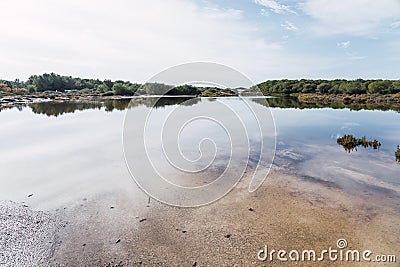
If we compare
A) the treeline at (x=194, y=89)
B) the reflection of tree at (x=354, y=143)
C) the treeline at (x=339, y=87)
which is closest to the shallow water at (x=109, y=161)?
the reflection of tree at (x=354, y=143)

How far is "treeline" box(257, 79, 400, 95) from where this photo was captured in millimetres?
62406

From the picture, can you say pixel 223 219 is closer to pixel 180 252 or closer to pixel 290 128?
pixel 180 252

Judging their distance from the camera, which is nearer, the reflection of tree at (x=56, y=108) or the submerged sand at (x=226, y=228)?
the submerged sand at (x=226, y=228)

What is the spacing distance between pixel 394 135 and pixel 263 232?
16516 millimetres

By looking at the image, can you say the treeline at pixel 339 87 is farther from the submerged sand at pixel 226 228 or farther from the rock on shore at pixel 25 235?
the rock on shore at pixel 25 235

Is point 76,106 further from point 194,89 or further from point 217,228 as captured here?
point 217,228

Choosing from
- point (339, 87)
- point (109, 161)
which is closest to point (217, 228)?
point (109, 161)

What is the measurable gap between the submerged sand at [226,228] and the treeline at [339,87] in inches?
2721

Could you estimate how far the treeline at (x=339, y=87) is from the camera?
62.4 meters

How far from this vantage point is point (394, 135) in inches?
669

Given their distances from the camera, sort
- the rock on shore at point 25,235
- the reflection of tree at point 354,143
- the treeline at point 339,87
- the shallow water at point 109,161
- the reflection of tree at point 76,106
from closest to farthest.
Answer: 1. the rock on shore at point 25,235
2. the shallow water at point 109,161
3. the reflection of tree at point 354,143
4. the reflection of tree at point 76,106
5. the treeline at point 339,87

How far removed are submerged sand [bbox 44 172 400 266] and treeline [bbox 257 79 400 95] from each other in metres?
69.1

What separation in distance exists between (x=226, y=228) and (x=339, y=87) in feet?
255

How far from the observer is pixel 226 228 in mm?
5758
